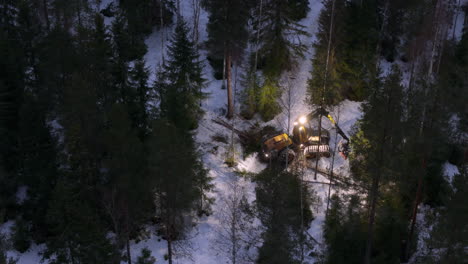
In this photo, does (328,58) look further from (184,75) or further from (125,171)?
(125,171)

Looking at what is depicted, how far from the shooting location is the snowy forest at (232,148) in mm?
20391

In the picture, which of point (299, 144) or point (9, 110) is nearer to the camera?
point (9, 110)

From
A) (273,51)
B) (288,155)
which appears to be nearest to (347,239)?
(288,155)

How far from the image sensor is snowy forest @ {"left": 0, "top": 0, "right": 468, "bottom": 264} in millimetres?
20391

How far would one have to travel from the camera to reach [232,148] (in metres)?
31.8

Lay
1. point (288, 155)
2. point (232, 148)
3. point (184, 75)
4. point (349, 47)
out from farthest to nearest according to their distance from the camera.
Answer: point (349, 47), point (184, 75), point (232, 148), point (288, 155)

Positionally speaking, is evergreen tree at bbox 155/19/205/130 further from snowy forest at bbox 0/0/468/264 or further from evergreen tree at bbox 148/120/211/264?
evergreen tree at bbox 148/120/211/264

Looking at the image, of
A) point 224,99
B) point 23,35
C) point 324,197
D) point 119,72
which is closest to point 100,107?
point 119,72

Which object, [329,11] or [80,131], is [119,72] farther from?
[329,11]

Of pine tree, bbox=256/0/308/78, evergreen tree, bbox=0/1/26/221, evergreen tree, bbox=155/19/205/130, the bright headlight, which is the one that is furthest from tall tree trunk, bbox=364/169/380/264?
evergreen tree, bbox=0/1/26/221

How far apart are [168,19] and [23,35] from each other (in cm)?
1647

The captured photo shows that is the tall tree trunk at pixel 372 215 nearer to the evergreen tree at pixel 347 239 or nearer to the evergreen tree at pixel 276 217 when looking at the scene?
the evergreen tree at pixel 347 239

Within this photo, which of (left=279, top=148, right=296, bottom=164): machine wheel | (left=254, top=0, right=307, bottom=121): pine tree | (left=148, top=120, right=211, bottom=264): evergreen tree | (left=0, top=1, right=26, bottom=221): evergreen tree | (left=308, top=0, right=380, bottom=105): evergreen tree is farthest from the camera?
(left=254, top=0, right=307, bottom=121): pine tree

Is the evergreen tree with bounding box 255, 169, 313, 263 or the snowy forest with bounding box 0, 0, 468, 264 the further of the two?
the snowy forest with bounding box 0, 0, 468, 264
